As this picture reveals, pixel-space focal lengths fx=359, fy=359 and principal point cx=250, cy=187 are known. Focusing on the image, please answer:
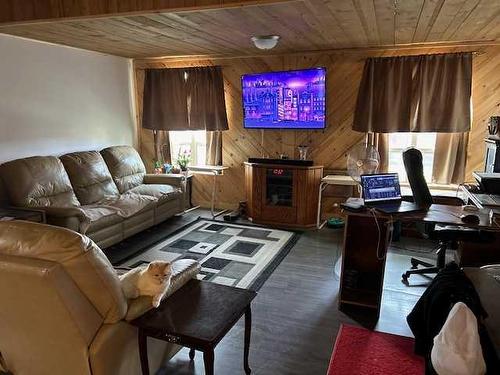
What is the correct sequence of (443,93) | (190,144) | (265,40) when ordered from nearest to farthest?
(265,40) → (443,93) → (190,144)

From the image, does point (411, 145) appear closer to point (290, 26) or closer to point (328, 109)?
point (328, 109)

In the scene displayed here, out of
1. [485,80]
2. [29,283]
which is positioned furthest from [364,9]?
[29,283]

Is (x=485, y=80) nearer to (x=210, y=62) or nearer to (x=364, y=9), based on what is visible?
(x=364, y=9)

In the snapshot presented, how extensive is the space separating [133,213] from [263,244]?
Answer: 1.54m

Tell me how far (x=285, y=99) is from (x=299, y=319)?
3094 millimetres

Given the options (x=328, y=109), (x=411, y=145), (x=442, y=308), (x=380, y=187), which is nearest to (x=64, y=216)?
(x=380, y=187)

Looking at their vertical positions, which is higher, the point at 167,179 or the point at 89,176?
the point at 89,176

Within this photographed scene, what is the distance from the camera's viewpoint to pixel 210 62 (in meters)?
5.34

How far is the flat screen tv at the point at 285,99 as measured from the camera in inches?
184

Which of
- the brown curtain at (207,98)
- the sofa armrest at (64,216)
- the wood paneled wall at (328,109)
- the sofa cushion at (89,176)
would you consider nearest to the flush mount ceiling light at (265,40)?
the wood paneled wall at (328,109)

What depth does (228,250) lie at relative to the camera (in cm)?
400

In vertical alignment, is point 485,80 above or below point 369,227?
above

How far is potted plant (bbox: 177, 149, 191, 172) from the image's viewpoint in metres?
5.47

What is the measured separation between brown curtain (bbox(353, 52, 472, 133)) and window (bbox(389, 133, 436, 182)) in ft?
0.78
